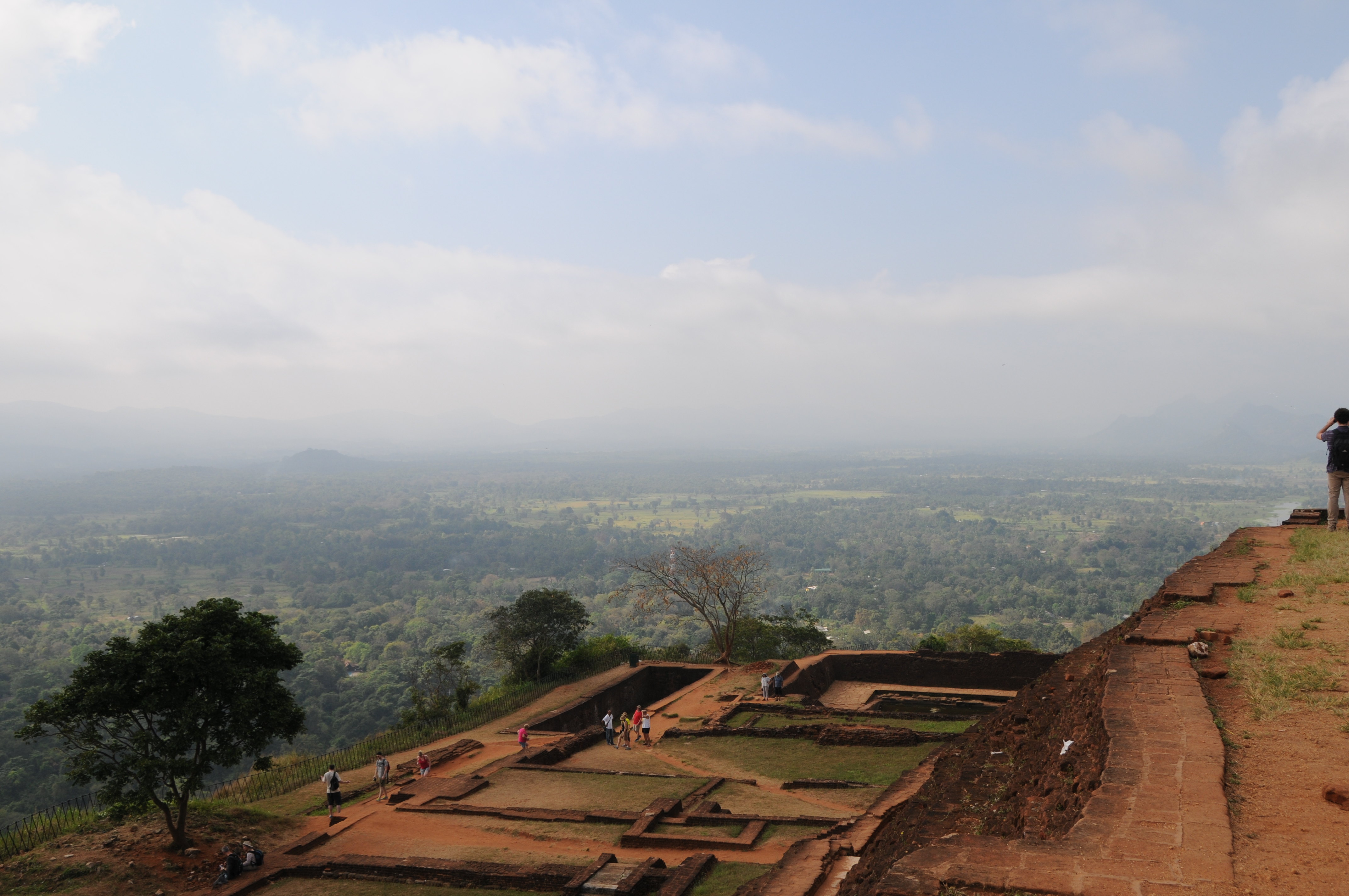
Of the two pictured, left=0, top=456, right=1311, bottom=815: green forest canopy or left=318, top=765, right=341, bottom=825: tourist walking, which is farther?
left=0, top=456, right=1311, bottom=815: green forest canopy

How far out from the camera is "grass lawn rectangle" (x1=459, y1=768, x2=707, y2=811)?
12.9 meters

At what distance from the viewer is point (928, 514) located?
484ft

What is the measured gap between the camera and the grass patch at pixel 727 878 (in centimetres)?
897

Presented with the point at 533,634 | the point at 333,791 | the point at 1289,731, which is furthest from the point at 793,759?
the point at 533,634

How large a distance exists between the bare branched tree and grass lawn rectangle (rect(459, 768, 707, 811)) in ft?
41.6

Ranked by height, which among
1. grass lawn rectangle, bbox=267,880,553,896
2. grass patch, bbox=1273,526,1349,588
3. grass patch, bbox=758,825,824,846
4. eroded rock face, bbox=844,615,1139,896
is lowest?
grass lawn rectangle, bbox=267,880,553,896

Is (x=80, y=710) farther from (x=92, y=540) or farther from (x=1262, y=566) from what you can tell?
(x=92, y=540)

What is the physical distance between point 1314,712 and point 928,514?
15006cm

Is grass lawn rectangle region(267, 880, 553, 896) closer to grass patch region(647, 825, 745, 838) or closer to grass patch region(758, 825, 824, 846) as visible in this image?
grass patch region(758, 825, 824, 846)

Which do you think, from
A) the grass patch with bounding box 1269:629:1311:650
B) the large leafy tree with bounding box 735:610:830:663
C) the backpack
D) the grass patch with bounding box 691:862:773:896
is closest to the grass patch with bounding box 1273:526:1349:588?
the backpack

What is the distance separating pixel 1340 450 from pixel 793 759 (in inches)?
423

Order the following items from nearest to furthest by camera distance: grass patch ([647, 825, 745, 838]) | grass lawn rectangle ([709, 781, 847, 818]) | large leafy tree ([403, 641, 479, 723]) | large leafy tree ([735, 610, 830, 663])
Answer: grass patch ([647, 825, 745, 838]) → grass lawn rectangle ([709, 781, 847, 818]) → large leafy tree ([403, 641, 479, 723]) → large leafy tree ([735, 610, 830, 663])

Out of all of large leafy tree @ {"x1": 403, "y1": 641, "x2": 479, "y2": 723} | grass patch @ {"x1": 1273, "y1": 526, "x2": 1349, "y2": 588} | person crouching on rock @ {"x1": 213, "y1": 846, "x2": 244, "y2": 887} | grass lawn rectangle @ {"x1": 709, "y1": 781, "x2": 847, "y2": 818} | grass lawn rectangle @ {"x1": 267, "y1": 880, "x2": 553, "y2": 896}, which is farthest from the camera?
large leafy tree @ {"x1": 403, "y1": 641, "x2": 479, "y2": 723}

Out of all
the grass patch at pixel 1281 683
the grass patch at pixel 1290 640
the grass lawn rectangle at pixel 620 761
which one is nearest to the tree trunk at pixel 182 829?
the grass lawn rectangle at pixel 620 761
